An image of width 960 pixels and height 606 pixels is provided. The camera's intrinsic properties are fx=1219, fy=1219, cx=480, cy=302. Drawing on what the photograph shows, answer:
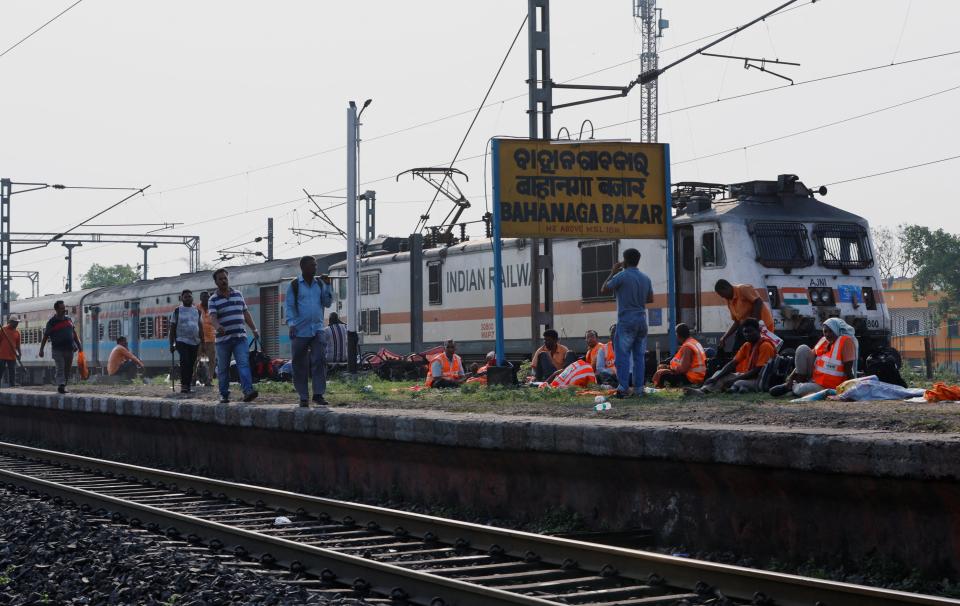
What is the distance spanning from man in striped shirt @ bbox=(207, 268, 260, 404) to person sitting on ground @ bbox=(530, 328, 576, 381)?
4.56 m

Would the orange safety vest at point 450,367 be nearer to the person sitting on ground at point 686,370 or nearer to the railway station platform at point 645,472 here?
the person sitting on ground at point 686,370

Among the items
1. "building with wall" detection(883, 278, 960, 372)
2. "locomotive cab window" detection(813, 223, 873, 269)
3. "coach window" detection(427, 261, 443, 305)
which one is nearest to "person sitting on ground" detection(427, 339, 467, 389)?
"coach window" detection(427, 261, 443, 305)

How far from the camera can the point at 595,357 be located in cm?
1741

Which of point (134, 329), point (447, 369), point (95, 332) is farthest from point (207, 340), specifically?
point (95, 332)

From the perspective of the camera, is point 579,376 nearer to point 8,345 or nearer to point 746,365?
point 746,365

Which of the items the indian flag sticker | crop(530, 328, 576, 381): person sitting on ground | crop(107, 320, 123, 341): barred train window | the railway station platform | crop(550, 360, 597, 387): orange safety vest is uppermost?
crop(107, 320, 123, 341): barred train window

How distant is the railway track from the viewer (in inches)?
255

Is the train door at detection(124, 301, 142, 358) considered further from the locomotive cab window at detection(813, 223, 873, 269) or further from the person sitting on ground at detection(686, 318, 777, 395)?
the person sitting on ground at detection(686, 318, 777, 395)

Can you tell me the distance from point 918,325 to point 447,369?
6138 cm

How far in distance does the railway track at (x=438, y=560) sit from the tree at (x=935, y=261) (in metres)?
63.4

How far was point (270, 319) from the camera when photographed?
107ft

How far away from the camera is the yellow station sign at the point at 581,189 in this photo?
54.3ft

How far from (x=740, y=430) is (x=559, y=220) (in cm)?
924

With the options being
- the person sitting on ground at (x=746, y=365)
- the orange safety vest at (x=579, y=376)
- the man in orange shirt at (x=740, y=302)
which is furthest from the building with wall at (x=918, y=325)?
the person sitting on ground at (x=746, y=365)
